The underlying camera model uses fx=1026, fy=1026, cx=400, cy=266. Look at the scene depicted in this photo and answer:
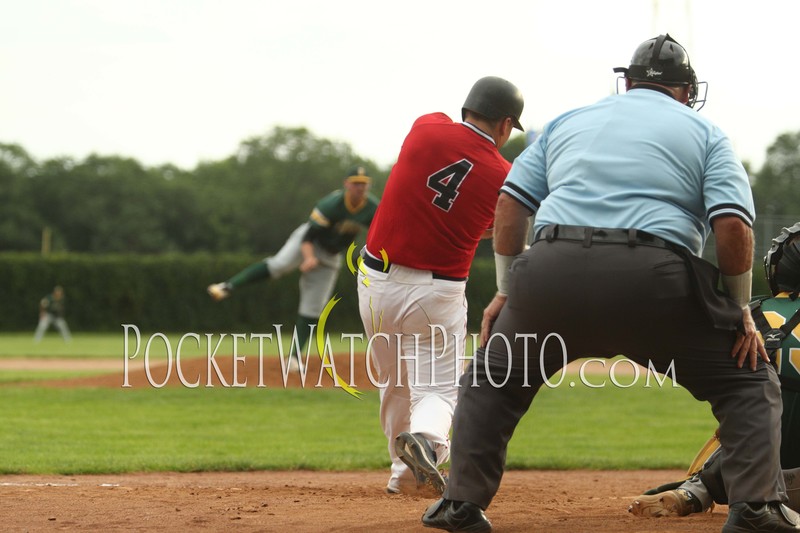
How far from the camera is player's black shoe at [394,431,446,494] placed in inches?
222

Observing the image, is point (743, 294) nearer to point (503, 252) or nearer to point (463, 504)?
point (503, 252)

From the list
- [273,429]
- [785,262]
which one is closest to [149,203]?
[273,429]

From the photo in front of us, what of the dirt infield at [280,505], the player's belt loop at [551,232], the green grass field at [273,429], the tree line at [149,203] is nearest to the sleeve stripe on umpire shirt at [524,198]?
the player's belt loop at [551,232]

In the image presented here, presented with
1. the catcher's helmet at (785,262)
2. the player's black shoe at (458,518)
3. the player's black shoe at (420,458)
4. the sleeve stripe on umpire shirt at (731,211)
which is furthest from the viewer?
the player's black shoe at (420,458)

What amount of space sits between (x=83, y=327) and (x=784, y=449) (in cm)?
3642

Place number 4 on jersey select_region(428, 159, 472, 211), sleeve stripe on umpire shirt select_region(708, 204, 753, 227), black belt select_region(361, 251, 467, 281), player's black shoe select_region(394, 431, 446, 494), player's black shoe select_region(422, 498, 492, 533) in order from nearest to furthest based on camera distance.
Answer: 1. sleeve stripe on umpire shirt select_region(708, 204, 753, 227)
2. player's black shoe select_region(422, 498, 492, 533)
3. player's black shoe select_region(394, 431, 446, 494)
4. number 4 on jersey select_region(428, 159, 472, 211)
5. black belt select_region(361, 251, 467, 281)

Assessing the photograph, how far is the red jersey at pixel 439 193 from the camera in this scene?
230 inches

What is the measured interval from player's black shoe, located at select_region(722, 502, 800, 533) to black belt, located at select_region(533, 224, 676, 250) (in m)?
1.07

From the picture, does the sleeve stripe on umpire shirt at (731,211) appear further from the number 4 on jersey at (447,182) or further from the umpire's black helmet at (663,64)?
the number 4 on jersey at (447,182)

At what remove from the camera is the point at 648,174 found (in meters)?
4.01

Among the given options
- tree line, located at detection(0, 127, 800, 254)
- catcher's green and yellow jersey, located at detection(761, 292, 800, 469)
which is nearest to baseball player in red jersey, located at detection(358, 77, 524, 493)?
catcher's green and yellow jersey, located at detection(761, 292, 800, 469)

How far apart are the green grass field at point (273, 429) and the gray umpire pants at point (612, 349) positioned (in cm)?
451

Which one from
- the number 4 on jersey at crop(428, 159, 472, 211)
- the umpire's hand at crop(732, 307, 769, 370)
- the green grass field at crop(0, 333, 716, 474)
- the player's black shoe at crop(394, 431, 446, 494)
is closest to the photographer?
the umpire's hand at crop(732, 307, 769, 370)

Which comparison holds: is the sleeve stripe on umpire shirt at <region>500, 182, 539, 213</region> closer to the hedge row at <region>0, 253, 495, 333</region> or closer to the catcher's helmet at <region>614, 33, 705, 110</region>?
the catcher's helmet at <region>614, 33, 705, 110</region>
